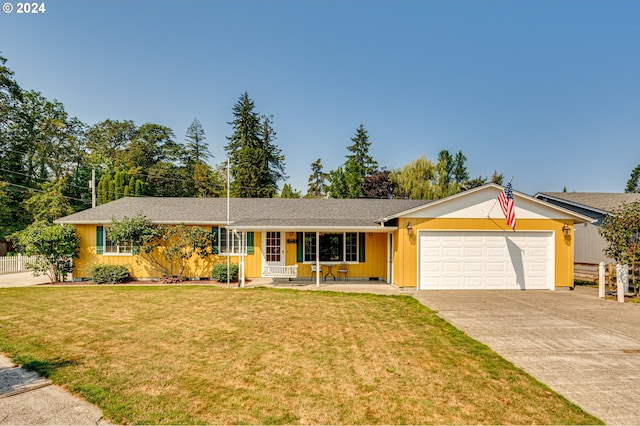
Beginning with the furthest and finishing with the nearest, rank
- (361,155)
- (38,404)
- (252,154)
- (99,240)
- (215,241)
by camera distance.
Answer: (361,155), (252,154), (215,241), (99,240), (38,404)

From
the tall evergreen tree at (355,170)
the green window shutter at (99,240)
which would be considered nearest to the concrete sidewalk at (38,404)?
the green window shutter at (99,240)

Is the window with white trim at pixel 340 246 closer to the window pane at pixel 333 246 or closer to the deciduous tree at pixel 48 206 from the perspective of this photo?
the window pane at pixel 333 246

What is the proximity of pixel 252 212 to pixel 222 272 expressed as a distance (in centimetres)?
386

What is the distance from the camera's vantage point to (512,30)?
1186 cm

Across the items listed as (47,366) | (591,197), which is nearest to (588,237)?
(591,197)

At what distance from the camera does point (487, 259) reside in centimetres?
1245

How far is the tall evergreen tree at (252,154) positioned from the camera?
118 feet

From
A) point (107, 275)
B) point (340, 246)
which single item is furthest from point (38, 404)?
point (340, 246)

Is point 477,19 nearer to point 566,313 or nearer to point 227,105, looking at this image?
point 566,313

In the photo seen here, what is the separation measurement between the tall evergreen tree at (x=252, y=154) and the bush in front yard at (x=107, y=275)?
71.9ft

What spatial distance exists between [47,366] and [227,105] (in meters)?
38.8

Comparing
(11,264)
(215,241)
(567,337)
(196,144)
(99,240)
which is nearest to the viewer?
(567,337)

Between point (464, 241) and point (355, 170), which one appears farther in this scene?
point (355, 170)

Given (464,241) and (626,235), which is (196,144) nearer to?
(464,241)
